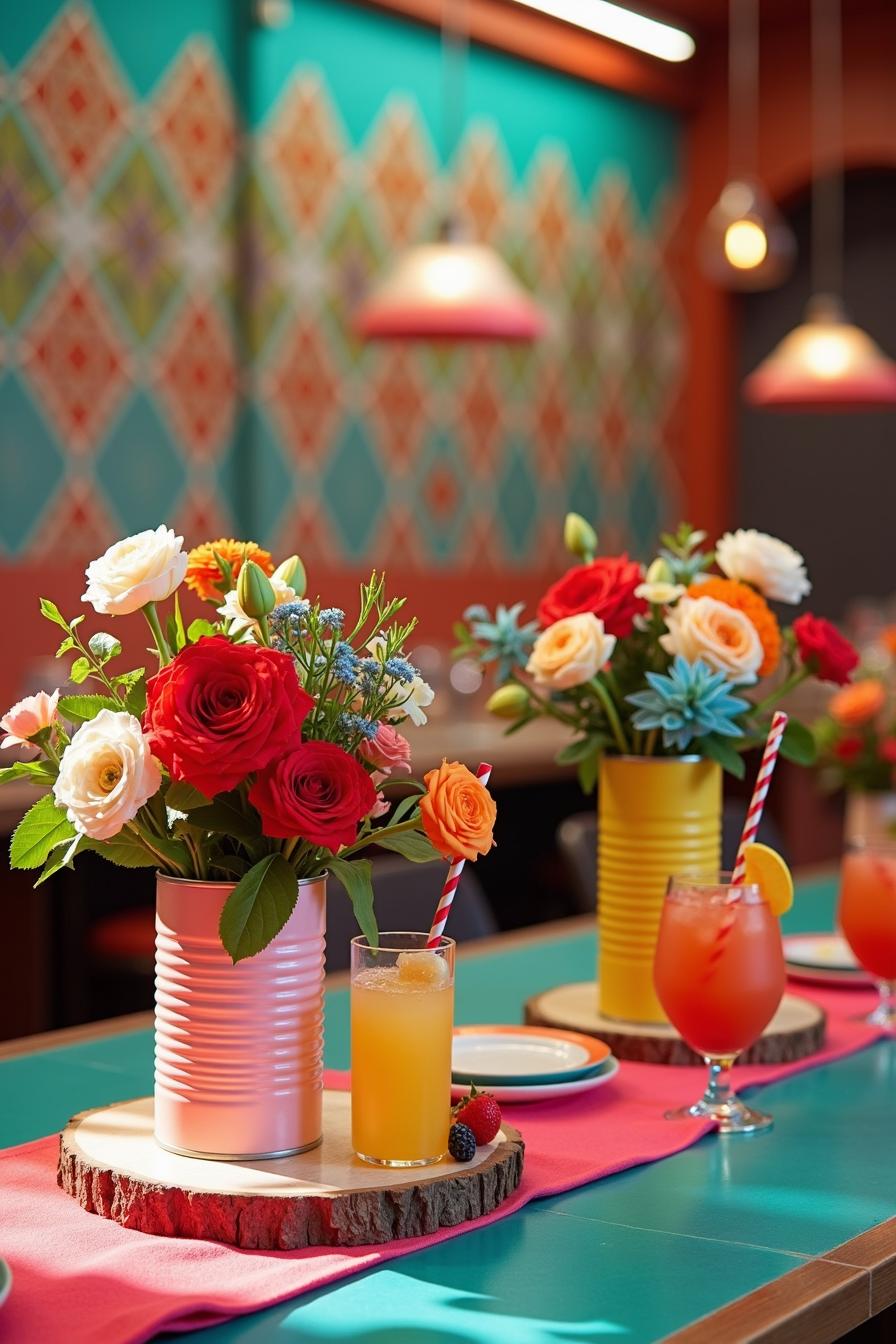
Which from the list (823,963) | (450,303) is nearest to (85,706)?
(823,963)

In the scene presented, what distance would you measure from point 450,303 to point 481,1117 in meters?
2.81

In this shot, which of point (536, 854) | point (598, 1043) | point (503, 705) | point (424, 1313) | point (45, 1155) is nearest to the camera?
point (424, 1313)

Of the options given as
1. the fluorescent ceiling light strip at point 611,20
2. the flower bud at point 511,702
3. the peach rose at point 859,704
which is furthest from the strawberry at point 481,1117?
the fluorescent ceiling light strip at point 611,20

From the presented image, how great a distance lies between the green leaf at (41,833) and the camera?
4.18 feet

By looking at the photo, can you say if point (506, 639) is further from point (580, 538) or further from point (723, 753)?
point (723, 753)

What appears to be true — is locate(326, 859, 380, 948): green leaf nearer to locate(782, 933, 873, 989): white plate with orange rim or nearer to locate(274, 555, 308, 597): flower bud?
locate(274, 555, 308, 597): flower bud

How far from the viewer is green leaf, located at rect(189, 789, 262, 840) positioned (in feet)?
4.11

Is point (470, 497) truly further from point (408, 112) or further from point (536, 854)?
point (536, 854)

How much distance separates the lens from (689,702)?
1.74 metres

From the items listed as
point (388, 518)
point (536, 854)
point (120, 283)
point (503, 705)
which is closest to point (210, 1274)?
point (503, 705)

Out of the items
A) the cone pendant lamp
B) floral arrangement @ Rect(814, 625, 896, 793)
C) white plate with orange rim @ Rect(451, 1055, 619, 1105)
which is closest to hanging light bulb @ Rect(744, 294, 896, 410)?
the cone pendant lamp

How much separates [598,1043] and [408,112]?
495 cm

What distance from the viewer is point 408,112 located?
20.0 feet

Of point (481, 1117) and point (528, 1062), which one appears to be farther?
point (528, 1062)
